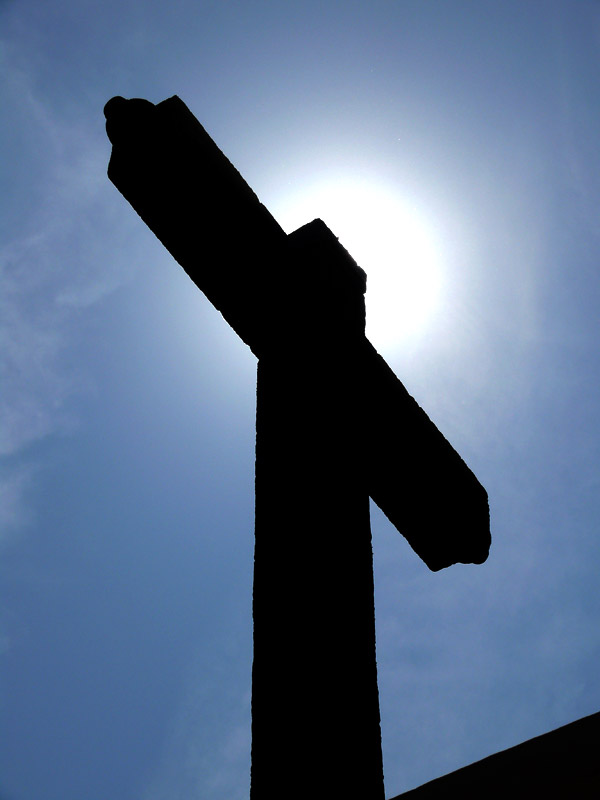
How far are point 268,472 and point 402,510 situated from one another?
0.49 metres

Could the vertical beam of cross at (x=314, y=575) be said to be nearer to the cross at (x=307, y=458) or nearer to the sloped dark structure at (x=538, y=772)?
the cross at (x=307, y=458)

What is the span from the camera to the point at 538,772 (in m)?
2.14

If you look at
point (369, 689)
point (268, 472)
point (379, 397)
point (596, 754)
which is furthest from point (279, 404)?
point (596, 754)

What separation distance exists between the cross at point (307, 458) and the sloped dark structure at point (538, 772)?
1.03 meters

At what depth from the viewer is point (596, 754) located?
2.10 m

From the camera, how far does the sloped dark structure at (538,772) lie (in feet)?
6.63

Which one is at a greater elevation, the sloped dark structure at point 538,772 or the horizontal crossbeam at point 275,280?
the horizontal crossbeam at point 275,280

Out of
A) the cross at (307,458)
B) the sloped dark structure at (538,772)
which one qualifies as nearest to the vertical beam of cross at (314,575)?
the cross at (307,458)

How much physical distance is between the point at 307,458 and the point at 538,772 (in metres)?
1.71

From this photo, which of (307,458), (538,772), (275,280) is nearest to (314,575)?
(307,458)

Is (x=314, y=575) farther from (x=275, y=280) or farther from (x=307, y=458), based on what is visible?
(x=275, y=280)

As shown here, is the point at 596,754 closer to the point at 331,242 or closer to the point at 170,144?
the point at 331,242

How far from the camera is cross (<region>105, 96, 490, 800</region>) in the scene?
39.6 inches

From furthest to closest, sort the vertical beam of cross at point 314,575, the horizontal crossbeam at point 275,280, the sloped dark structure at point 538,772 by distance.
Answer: the sloped dark structure at point 538,772
the horizontal crossbeam at point 275,280
the vertical beam of cross at point 314,575
